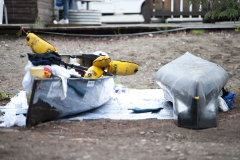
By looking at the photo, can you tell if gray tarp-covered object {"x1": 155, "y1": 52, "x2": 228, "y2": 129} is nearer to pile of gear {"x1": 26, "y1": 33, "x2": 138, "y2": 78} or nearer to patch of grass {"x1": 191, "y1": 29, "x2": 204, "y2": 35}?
pile of gear {"x1": 26, "y1": 33, "x2": 138, "y2": 78}

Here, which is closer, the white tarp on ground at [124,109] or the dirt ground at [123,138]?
the dirt ground at [123,138]

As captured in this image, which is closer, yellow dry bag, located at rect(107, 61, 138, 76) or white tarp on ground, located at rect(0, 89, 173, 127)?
white tarp on ground, located at rect(0, 89, 173, 127)

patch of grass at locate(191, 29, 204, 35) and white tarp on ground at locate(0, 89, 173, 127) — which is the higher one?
patch of grass at locate(191, 29, 204, 35)

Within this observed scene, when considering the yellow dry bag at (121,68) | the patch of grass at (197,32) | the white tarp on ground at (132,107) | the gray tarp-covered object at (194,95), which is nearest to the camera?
the gray tarp-covered object at (194,95)

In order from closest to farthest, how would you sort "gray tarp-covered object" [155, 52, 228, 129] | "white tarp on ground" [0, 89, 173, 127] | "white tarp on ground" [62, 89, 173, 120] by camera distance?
"gray tarp-covered object" [155, 52, 228, 129]
"white tarp on ground" [0, 89, 173, 127]
"white tarp on ground" [62, 89, 173, 120]

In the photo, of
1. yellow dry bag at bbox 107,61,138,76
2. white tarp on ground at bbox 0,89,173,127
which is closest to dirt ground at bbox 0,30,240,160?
white tarp on ground at bbox 0,89,173,127

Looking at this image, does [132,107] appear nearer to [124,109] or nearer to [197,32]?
[124,109]

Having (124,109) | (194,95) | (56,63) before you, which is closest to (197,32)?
(124,109)

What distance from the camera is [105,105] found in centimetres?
812

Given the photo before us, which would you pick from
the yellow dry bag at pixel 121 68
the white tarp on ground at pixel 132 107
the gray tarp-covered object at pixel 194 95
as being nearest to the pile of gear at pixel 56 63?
the yellow dry bag at pixel 121 68

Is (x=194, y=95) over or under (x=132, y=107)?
over

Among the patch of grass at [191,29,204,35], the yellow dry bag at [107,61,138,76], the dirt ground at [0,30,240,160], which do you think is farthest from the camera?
the patch of grass at [191,29,204,35]

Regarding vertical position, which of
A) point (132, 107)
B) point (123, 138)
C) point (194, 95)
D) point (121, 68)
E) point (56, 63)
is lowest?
point (132, 107)

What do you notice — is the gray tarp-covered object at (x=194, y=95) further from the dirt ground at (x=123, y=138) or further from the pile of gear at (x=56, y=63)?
the pile of gear at (x=56, y=63)
